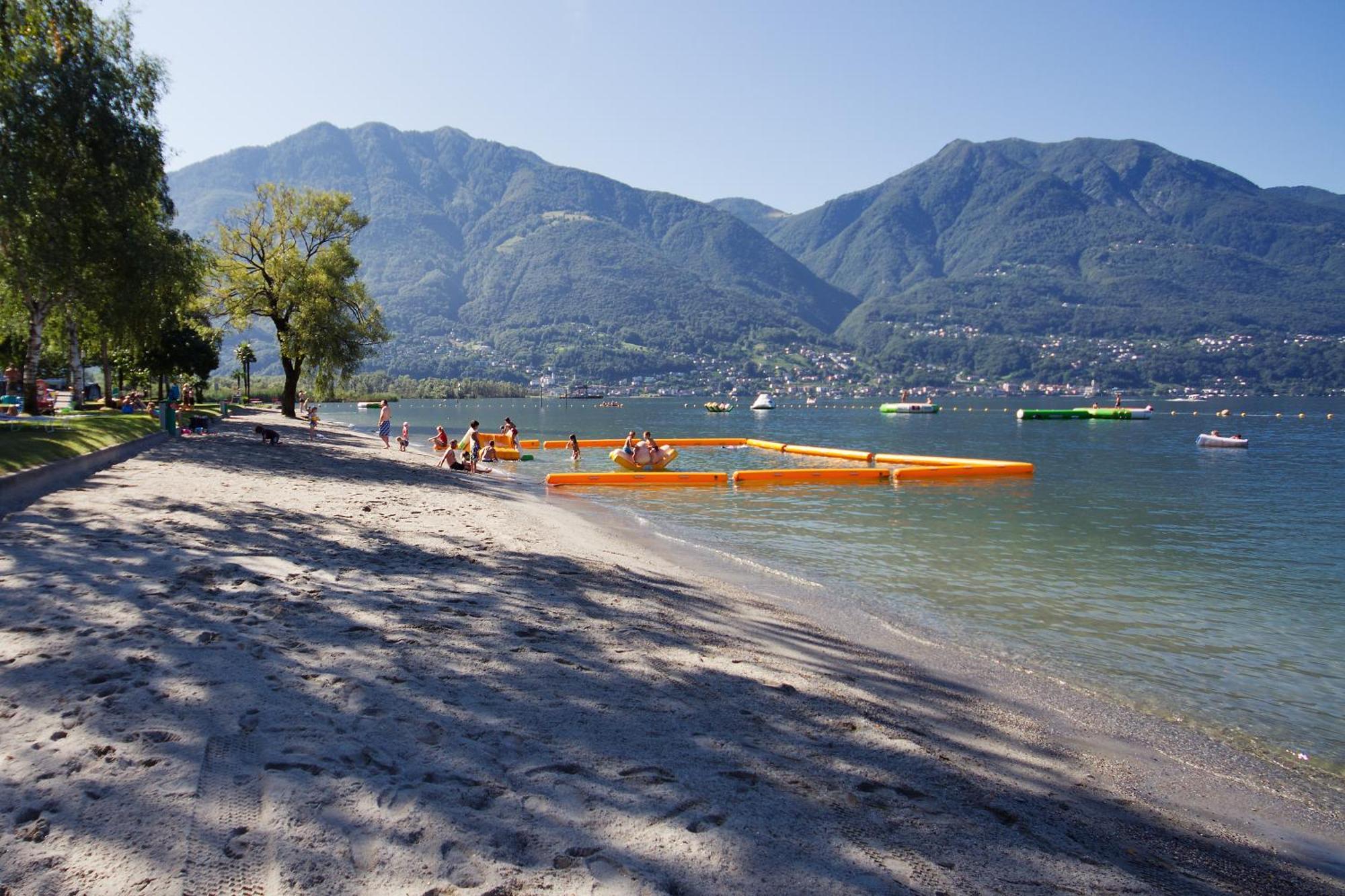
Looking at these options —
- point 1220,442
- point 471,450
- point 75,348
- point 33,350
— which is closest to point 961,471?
point 471,450

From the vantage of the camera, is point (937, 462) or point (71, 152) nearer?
point (71, 152)

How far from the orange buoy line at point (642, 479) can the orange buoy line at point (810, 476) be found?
0.81 meters

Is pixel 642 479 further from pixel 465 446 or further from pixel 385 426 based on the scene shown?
pixel 385 426

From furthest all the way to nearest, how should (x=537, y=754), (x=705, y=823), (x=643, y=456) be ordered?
(x=643, y=456) < (x=537, y=754) < (x=705, y=823)

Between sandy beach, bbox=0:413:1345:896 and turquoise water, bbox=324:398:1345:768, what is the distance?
1355mm

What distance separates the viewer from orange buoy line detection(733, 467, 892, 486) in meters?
26.6

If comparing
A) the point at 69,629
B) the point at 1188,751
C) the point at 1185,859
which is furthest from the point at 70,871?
the point at 1188,751

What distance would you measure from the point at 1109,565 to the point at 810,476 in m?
14.1

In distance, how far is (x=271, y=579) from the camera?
7.70 metres

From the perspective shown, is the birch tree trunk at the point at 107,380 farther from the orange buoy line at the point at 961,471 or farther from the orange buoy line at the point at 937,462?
the orange buoy line at the point at 937,462

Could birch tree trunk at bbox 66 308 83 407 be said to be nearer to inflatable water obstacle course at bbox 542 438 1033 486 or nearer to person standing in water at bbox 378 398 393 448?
person standing in water at bbox 378 398 393 448

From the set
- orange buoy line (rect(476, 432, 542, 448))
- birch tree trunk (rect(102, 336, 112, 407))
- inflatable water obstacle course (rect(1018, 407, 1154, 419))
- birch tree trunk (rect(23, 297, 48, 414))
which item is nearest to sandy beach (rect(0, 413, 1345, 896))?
birch tree trunk (rect(23, 297, 48, 414))

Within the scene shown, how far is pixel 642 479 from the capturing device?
2586 cm

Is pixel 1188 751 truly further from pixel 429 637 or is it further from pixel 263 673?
pixel 263 673
